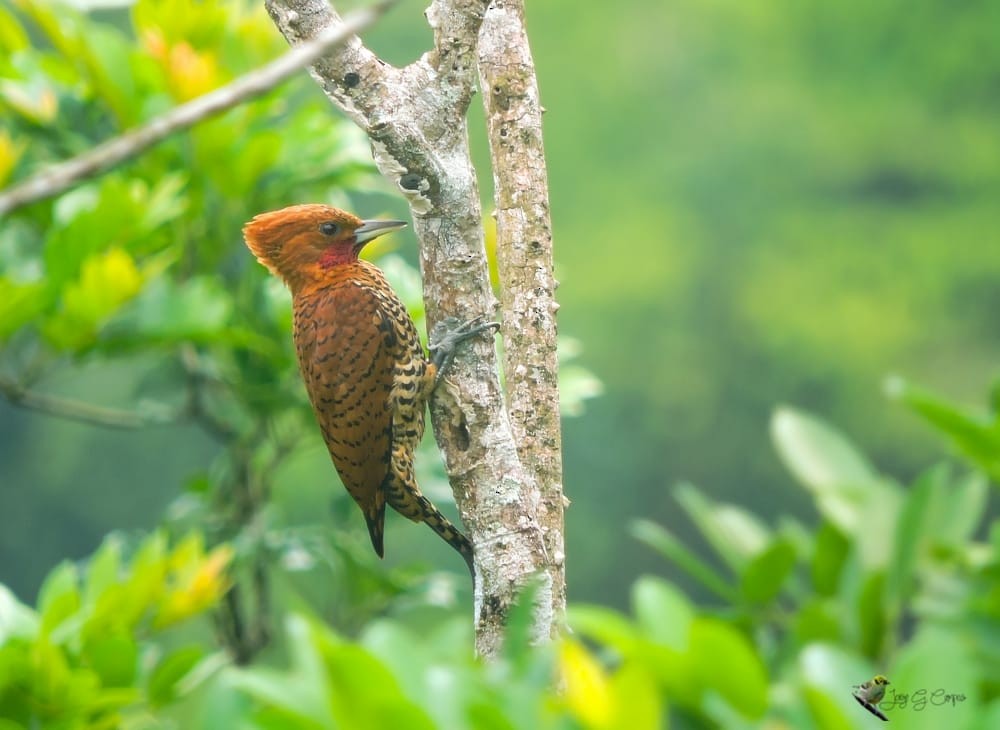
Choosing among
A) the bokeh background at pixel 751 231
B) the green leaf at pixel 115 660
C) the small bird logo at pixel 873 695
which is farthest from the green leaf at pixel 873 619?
the bokeh background at pixel 751 231

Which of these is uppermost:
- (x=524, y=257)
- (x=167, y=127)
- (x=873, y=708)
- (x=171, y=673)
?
(x=167, y=127)

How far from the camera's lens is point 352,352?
2.61 metres

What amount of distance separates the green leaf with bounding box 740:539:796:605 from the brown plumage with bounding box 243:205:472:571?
785 mm

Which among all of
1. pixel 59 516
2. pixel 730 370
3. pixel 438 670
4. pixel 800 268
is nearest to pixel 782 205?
pixel 800 268

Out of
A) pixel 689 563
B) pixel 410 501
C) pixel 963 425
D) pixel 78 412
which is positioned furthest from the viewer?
pixel 78 412

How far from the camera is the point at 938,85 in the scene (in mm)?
13047

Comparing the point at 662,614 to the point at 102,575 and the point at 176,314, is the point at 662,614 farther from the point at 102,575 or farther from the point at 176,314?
the point at 176,314

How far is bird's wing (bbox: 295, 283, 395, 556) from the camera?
258 cm

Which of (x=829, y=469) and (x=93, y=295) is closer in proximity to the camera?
(x=93, y=295)

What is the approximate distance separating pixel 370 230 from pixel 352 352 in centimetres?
26

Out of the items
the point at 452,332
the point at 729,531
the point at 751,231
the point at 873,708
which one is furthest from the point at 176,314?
the point at 751,231

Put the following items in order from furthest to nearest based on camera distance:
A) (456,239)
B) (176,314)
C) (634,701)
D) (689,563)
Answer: (176,314)
(689,563)
(456,239)
(634,701)

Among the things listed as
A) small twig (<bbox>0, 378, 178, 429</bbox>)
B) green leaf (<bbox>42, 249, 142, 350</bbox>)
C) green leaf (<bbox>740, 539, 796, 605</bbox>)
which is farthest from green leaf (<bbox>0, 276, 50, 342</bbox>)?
green leaf (<bbox>740, 539, 796, 605</bbox>)
